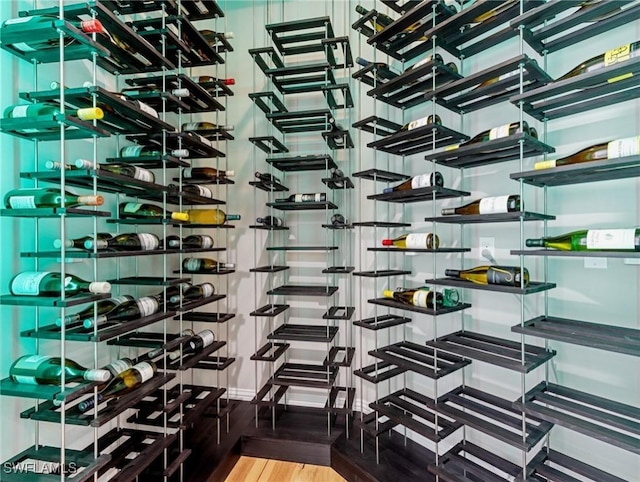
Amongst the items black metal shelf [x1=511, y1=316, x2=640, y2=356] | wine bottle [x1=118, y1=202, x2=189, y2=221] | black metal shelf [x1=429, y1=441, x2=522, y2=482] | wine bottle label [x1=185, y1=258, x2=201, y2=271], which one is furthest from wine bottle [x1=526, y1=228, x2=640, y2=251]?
wine bottle label [x1=185, y1=258, x2=201, y2=271]

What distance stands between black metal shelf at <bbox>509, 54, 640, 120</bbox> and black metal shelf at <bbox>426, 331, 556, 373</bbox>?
87 cm

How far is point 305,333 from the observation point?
6.15ft

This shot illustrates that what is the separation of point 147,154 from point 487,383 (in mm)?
1861

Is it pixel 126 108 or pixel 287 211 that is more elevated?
pixel 126 108

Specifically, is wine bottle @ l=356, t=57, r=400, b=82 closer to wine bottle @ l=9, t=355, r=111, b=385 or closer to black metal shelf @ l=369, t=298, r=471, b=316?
black metal shelf @ l=369, t=298, r=471, b=316

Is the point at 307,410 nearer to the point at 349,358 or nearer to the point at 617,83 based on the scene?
the point at 349,358

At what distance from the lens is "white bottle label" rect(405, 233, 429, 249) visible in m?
1.38

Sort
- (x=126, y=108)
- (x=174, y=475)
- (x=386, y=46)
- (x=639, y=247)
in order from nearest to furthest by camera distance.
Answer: (x=639, y=247), (x=126, y=108), (x=174, y=475), (x=386, y=46)

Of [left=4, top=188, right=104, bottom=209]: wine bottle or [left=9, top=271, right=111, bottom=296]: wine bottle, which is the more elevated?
[left=4, top=188, right=104, bottom=209]: wine bottle

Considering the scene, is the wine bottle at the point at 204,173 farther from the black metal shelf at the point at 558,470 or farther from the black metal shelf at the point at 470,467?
the black metal shelf at the point at 558,470

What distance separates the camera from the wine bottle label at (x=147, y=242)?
49.7 inches

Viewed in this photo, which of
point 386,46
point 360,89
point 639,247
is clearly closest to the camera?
point 639,247

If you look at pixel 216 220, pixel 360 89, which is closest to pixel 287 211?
pixel 216 220

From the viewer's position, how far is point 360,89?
208cm
